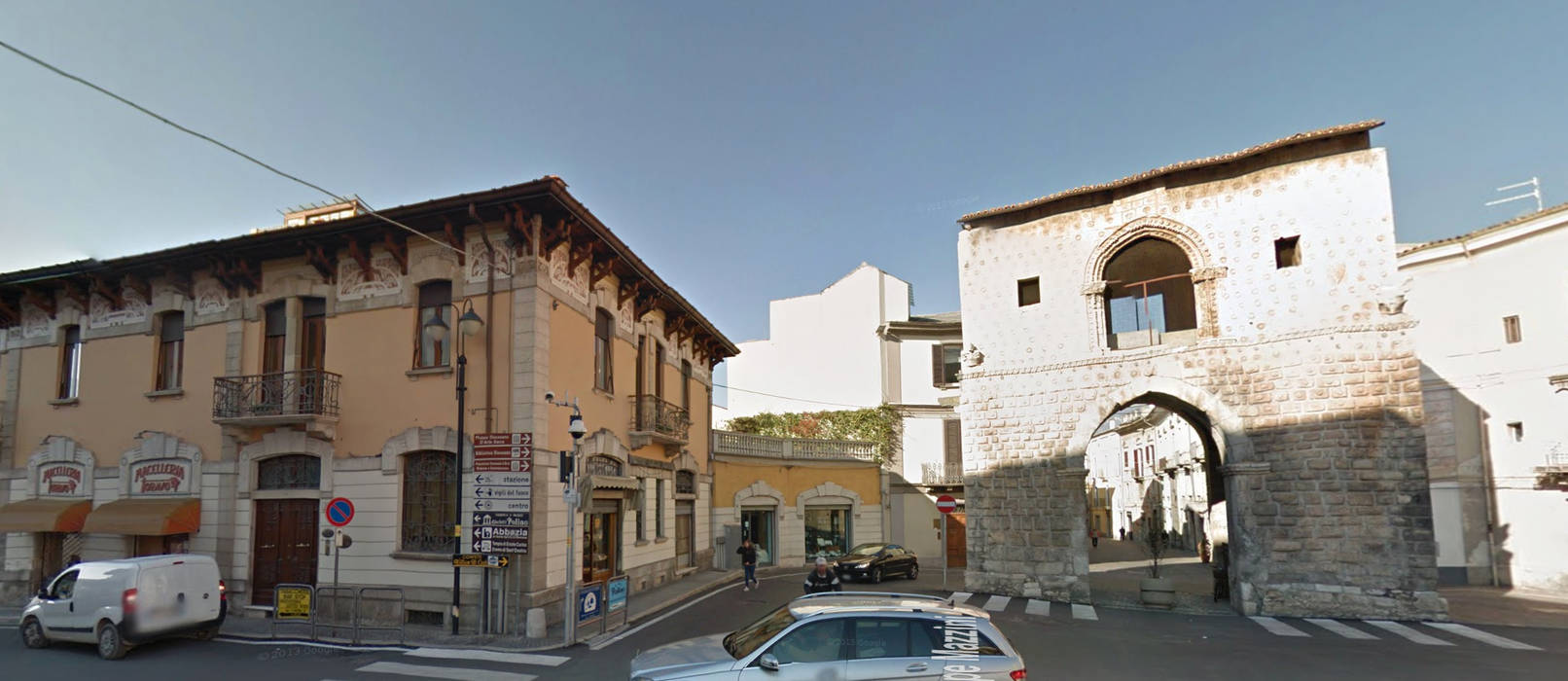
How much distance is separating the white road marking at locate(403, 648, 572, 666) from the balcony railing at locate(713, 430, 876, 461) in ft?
51.9

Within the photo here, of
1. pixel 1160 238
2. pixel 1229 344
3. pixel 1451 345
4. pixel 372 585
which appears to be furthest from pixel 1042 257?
pixel 372 585

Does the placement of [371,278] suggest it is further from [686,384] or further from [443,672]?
[686,384]

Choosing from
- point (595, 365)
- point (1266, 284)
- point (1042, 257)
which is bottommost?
point (595, 365)

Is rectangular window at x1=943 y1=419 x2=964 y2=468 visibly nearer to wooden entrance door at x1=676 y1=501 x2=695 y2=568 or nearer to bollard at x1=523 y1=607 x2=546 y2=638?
wooden entrance door at x1=676 y1=501 x2=695 y2=568

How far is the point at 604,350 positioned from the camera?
776 inches

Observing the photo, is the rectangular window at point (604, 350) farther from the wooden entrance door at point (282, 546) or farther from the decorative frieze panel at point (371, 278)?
the wooden entrance door at point (282, 546)

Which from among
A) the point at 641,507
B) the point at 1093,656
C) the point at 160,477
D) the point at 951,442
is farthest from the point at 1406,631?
the point at 160,477

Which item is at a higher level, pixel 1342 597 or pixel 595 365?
pixel 595 365

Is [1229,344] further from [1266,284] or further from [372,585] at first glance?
[372,585]

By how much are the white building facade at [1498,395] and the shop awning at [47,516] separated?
35.2m

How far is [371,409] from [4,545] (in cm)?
1168

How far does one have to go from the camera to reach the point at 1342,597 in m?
18.0

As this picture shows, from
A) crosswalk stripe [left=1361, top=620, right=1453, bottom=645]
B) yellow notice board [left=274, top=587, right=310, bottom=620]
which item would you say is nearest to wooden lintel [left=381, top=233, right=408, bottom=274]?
yellow notice board [left=274, top=587, right=310, bottom=620]

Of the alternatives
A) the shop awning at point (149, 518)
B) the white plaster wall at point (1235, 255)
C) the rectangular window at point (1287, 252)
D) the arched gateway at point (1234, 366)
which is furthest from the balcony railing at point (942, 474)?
the shop awning at point (149, 518)
